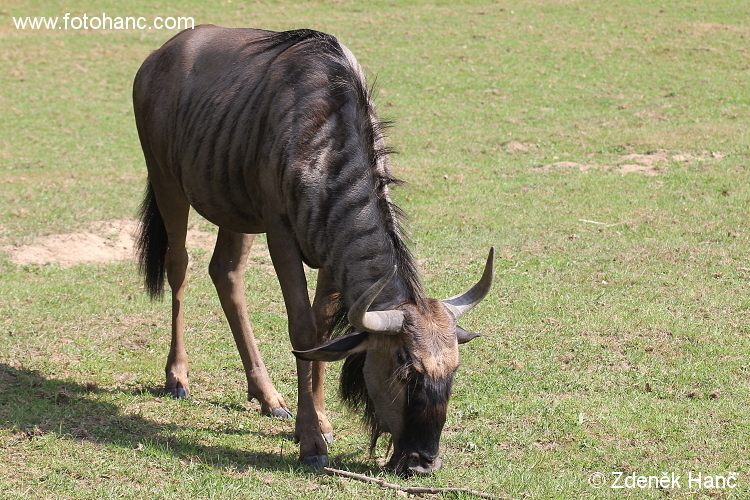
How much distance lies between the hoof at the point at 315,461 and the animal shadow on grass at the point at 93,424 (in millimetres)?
60

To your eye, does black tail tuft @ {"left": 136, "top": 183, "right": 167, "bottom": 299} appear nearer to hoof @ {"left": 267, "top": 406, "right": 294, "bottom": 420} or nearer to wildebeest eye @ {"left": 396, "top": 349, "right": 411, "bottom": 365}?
hoof @ {"left": 267, "top": 406, "right": 294, "bottom": 420}

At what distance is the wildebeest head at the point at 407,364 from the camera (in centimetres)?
541

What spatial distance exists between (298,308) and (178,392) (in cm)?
159

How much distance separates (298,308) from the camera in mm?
6375

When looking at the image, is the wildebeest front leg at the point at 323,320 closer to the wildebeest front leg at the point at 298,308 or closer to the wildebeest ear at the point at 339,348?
the wildebeest front leg at the point at 298,308

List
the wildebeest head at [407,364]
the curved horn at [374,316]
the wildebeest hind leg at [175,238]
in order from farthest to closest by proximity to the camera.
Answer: the wildebeest hind leg at [175,238] → the wildebeest head at [407,364] → the curved horn at [374,316]

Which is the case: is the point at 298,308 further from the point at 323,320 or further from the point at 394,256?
the point at 394,256

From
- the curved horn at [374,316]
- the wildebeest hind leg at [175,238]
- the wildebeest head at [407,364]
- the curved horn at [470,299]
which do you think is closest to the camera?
the curved horn at [374,316]

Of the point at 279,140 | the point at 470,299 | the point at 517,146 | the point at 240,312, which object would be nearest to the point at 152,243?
the point at 240,312

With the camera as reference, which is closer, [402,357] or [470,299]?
[402,357]

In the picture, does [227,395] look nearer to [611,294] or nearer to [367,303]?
[367,303]

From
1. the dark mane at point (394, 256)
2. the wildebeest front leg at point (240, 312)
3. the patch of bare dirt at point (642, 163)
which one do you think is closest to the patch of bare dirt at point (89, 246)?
the wildebeest front leg at point (240, 312)

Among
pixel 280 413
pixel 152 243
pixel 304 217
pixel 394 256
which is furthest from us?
pixel 152 243

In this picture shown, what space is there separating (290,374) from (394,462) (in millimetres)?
2419
